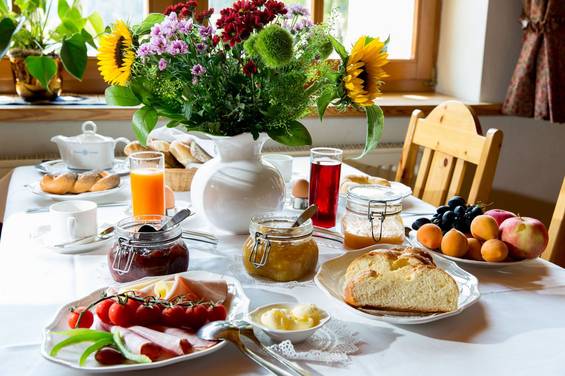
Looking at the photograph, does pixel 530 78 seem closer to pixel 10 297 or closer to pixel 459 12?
pixel 459 12

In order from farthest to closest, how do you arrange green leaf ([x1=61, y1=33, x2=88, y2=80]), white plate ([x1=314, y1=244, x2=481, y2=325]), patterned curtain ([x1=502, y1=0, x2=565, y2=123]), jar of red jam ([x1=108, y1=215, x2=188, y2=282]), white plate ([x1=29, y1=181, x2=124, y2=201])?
patterned curtain ([x1=502, y1=0, x2=565, y2=123]), green leaf ([x1=61, y1=33, x2=88, y2=80]), white plate ([x1=29, y1=181, x2=124, y2=201]), jar of red jam ([x1=108, y1=215, x2=188, y2=282]), white plate ([x1=314, y1=244, x2=481, y2=325])

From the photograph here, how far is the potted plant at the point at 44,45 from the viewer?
6.91ft

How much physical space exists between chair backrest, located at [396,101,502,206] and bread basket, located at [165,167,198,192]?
69cm

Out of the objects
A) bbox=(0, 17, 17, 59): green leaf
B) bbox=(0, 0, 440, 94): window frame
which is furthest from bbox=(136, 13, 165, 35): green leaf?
bbox=(0, 0, 440, 94): window frame

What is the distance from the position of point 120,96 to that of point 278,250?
44cm

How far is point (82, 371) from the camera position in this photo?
0.73 meters

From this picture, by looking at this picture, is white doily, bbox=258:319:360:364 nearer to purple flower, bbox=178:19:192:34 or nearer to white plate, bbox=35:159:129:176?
purple flower, bbox=178:19:192:34

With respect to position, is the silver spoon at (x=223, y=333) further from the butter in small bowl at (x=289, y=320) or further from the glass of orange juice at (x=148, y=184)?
the glass of orange juice at (x=148, y=184)

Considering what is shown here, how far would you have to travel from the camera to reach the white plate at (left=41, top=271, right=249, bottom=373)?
2.34 feet

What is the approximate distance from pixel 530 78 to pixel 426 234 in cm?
160

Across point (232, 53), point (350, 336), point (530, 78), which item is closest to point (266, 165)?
point (232, 53)

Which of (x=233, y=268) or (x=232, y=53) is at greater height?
(x=232, y=53)

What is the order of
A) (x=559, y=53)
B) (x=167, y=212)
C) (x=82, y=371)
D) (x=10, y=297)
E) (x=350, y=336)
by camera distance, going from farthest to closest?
(x=559, y=53)
(x=167, y=212)
(x=10, y=297)
(x=350, y=336)
(x=82, y=371)

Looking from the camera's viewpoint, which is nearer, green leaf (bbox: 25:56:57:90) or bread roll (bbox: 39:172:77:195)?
bread roll (bbox: 39:172:77:195)
